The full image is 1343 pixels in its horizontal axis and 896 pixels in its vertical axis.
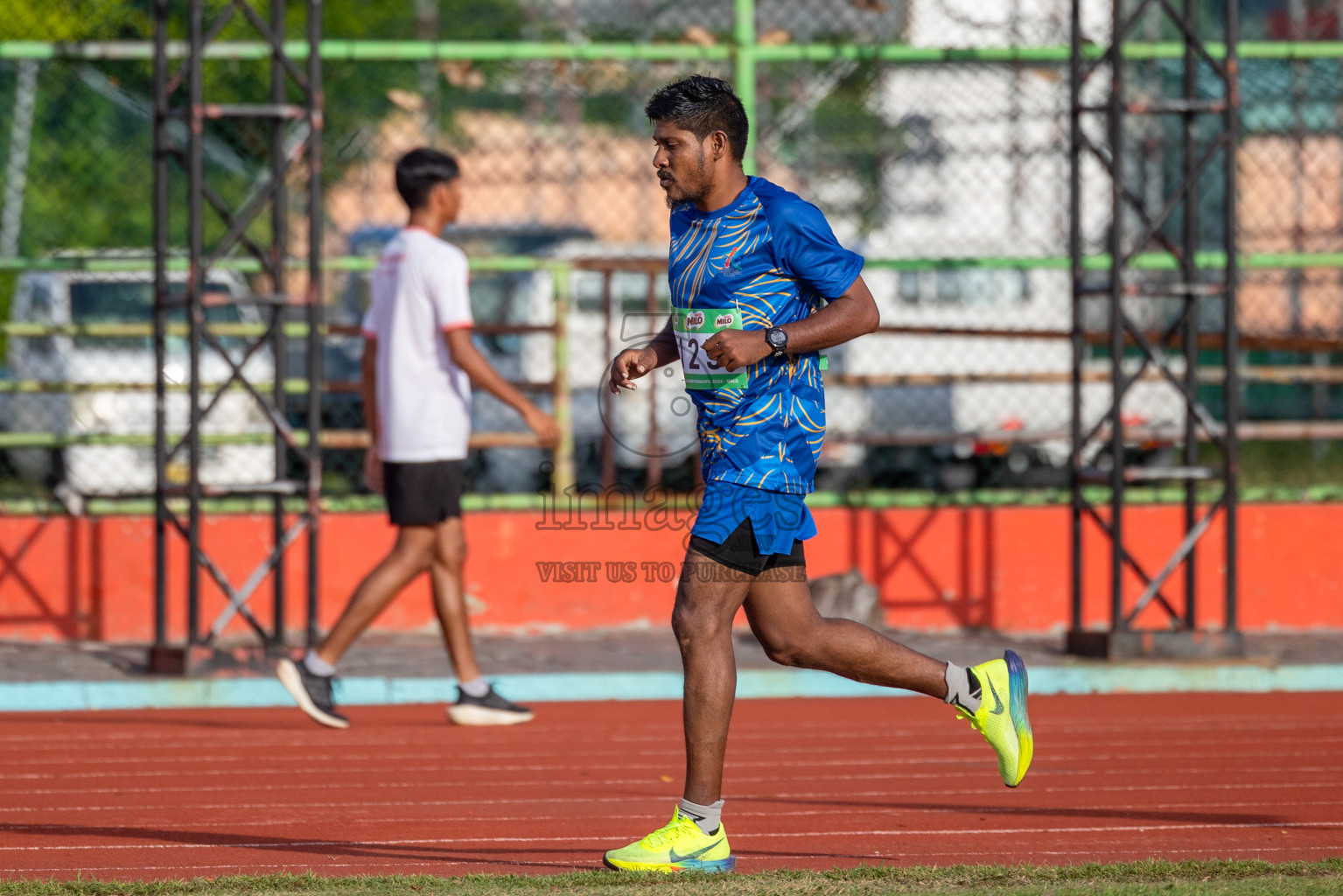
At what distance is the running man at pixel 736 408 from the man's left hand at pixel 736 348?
11 mm

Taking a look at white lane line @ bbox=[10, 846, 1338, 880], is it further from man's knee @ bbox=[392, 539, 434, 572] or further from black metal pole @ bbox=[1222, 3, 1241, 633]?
black metal pole @ bbox=[1222, 3, 1241, 633]

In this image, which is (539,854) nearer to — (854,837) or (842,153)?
(854,837)

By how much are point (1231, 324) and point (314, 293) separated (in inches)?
167

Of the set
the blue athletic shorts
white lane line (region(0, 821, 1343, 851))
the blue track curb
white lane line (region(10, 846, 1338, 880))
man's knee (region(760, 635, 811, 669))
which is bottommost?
the blue track curb

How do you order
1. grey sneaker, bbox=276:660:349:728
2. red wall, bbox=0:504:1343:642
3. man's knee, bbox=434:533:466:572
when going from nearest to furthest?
grey sneaker, bbox=276:660:349:728 → man's knee, bbox=434:533:466:572 → red wall, bbox=0:504:1343:642

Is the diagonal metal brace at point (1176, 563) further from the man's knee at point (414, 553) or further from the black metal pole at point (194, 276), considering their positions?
the black metal pole at point (194, 276)

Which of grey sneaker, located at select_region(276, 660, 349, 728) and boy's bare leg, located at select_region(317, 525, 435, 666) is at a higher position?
boy's bare leg, located at select_region(317, 525, 435, 666)

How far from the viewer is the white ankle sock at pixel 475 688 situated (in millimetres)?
7133

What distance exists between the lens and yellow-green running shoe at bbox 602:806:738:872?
14.5 ft

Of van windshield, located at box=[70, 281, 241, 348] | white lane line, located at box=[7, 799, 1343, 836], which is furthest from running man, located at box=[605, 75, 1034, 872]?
van windshield, located at box=[70, 281, 241, 348]

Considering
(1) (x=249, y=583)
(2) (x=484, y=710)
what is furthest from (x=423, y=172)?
(1) (x=249, y=583)

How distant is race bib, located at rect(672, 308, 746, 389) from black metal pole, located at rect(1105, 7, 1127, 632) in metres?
4.36

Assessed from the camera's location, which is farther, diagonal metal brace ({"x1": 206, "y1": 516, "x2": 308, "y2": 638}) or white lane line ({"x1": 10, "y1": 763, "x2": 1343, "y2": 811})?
diagonal metal brace ({"x1": 206, "y1": 516, "x2": 308, "y2": 638})

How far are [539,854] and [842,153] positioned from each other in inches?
490
